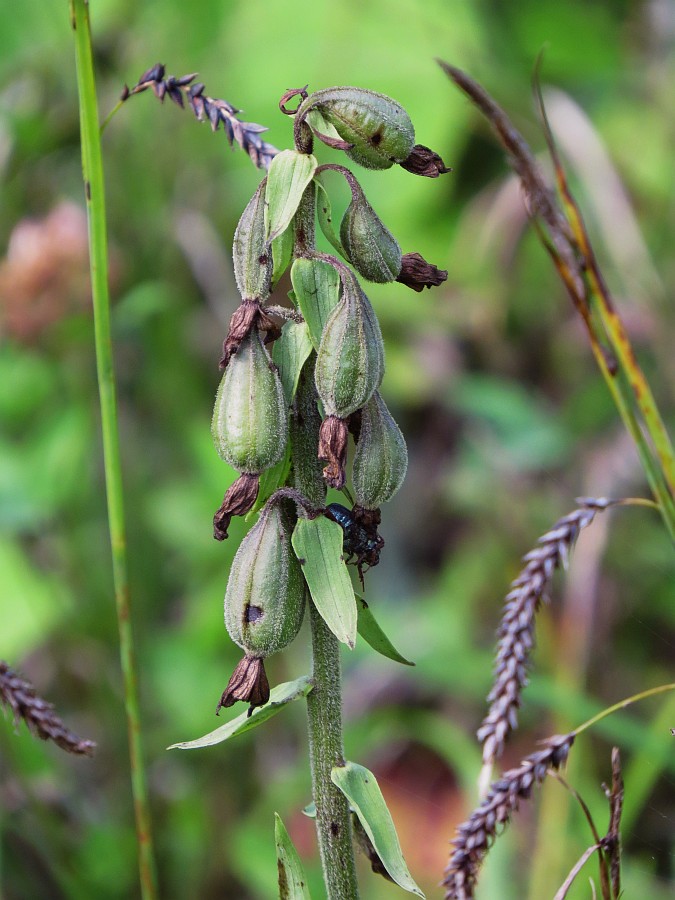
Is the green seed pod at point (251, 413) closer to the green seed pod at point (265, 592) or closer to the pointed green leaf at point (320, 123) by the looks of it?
the green seed pod at point (265, 592)

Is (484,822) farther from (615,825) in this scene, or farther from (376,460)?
(376,460)

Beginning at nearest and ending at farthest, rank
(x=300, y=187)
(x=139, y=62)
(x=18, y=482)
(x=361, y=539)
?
(x=300, y=187)
(x=361, y=539)
(x=18, y=482)
(x=139, y=62)

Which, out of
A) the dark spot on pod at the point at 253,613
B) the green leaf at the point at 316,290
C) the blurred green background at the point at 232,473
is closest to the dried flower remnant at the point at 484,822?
the dark spot on pod at the point at 253,613

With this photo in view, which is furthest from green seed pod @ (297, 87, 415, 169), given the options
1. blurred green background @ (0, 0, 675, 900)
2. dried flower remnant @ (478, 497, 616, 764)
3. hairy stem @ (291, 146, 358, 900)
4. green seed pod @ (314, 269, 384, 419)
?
blurred green background @ (0, 0, 675, 900)

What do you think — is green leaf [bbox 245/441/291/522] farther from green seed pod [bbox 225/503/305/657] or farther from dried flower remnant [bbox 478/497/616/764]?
dried flower remnant [bbox 478/497/616/764]

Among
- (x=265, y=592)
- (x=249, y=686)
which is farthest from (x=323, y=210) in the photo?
(x=249, y=686)

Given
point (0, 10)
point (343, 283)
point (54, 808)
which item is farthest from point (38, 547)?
point (343, 283)

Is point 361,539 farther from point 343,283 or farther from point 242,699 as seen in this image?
point 343,283
